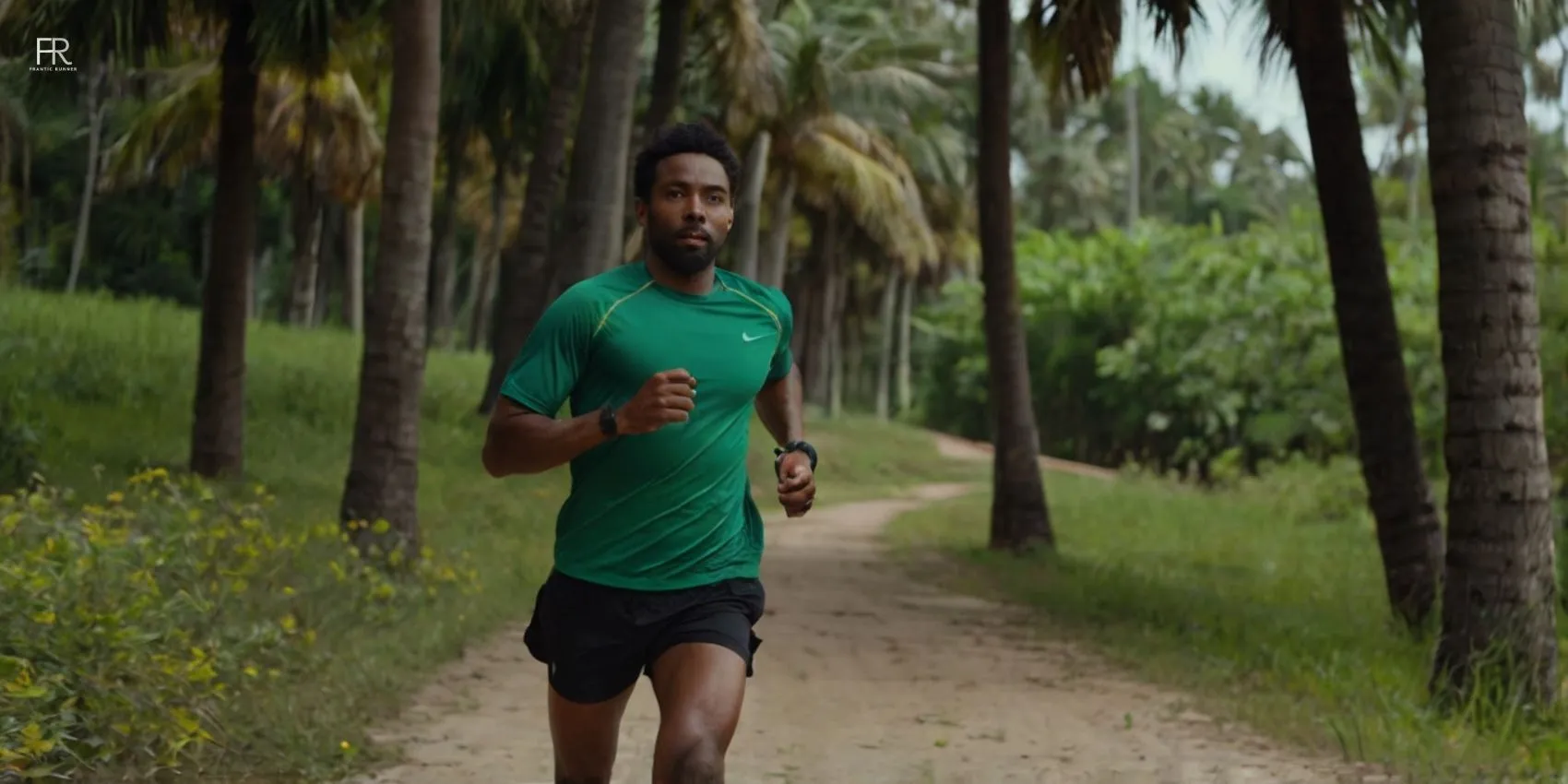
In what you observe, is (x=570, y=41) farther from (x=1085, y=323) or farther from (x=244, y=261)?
(x=1085, y=323)

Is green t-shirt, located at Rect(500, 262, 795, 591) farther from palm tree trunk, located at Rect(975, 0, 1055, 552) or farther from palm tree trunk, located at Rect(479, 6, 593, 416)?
palm tree trunk, located at Rect(479, 6, 593, 416)

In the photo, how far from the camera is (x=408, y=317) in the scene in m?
12.3

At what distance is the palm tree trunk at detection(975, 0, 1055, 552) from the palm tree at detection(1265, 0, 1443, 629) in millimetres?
5534

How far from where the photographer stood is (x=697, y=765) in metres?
3.97

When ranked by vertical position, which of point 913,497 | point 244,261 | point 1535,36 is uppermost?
point 1535,36

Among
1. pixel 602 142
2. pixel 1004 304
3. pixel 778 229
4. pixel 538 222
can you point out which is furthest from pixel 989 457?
pixel 602 142

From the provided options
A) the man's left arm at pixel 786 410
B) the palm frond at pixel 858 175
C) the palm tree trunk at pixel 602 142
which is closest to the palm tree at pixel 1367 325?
the palm tree trunk at pixel 602 142

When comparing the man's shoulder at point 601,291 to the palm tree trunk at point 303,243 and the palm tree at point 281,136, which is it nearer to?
the palm tree at point 281,136

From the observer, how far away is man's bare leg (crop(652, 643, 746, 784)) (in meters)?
3.98

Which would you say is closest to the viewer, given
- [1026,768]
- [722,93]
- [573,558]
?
[573,558]

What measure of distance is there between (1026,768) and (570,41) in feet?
49.5

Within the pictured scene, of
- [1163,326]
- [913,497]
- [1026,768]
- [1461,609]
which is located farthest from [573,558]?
[1163,326]

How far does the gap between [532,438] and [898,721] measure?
16.3ft

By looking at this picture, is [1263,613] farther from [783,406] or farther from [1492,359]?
[783,406]
